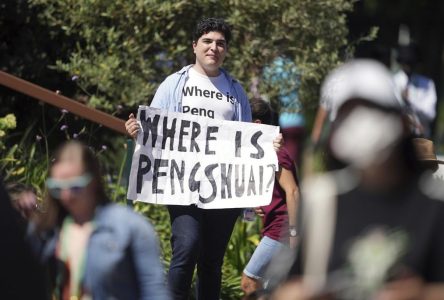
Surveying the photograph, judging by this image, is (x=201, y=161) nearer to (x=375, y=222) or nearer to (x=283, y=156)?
(x=283, y=156)

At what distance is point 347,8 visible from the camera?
Result: 1123 centimetres

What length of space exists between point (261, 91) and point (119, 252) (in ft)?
19.4

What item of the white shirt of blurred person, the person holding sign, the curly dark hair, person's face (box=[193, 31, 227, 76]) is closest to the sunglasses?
the person holding sign

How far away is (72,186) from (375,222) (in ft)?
4.77

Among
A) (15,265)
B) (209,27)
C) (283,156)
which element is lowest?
(15,265)

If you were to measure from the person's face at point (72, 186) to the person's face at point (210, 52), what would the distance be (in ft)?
9.85

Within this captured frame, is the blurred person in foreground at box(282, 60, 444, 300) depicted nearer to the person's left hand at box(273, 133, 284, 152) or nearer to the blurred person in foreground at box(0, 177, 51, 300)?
the blurred person in foreground at box(0, 177, 51, 300)

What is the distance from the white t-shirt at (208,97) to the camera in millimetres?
8188

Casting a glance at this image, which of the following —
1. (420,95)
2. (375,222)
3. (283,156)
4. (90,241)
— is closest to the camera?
(375,222)

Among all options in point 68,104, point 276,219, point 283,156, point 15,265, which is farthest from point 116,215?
point 68,104

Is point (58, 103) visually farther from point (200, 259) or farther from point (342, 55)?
point (342, 55)

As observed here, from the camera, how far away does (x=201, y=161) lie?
28.0 feet

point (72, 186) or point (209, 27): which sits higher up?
point (209, 27)

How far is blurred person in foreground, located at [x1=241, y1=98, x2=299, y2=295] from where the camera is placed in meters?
8.33
